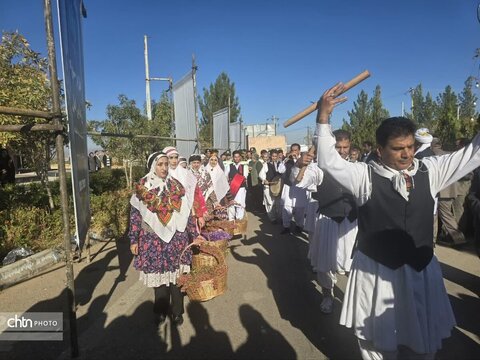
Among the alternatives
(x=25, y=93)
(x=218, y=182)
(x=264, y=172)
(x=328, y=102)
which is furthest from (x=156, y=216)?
(x=264, y=172)

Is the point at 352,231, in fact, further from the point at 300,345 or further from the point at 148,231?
the point at 148,231

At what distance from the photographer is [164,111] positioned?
17.5 meters

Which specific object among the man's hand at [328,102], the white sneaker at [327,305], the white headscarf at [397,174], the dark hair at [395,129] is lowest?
the white sneaker at [327,305]

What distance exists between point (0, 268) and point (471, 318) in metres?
6.11

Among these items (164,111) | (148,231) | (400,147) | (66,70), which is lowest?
(148,231)

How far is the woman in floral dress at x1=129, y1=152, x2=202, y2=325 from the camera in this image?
364 cm

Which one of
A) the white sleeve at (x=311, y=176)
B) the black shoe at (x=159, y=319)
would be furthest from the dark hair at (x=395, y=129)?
the black shoe at (x=159, y=319)

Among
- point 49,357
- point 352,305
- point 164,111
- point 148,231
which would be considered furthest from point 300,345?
point 164,111

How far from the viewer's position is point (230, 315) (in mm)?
3924

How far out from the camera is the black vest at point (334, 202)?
3754 mm

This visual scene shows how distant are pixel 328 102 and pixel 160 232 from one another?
2398mm

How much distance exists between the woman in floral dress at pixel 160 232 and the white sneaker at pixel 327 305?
164 centimetres

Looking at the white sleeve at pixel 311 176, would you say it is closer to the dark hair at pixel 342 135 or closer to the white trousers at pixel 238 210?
the dark hair at pixel 342 135

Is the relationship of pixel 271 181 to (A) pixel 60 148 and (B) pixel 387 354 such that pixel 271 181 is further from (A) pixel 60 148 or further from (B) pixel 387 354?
(B) pixel 387 354
